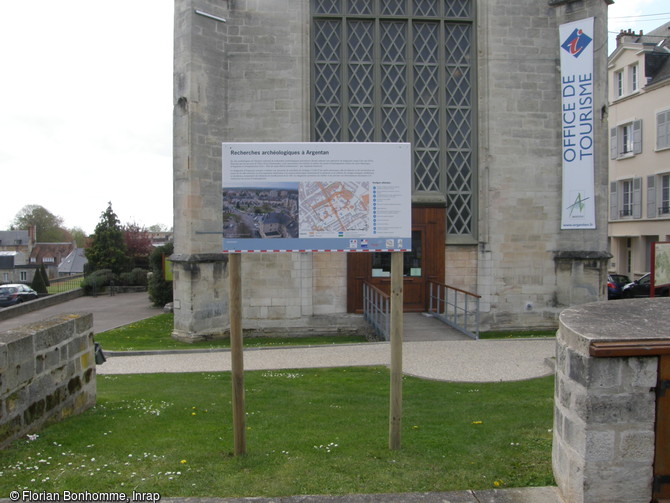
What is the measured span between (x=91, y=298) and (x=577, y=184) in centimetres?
2770

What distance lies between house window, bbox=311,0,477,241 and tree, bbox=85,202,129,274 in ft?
93.5

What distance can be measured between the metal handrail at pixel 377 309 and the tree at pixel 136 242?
29887mm

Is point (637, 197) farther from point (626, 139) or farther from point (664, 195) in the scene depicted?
point (626, 139)

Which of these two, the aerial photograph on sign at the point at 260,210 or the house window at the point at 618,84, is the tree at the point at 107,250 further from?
the aerial photograph on sign at the point at 260,210

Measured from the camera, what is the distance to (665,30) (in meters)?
34.1

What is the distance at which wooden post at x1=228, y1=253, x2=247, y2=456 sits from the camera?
182 inches

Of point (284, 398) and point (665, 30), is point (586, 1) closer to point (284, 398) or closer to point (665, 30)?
point (284, 398)

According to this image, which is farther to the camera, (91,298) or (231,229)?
(91,298)

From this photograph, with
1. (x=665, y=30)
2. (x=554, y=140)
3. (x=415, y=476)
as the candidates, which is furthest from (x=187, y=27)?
(x=665, y=30)

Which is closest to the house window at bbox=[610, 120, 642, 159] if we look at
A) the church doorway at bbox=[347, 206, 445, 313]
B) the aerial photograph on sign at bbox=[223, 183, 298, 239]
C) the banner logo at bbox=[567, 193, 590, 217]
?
the banner logo at bbox=[567, 193, 590, 217]

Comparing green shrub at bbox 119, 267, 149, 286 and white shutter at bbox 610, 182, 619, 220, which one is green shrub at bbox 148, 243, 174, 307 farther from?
white shutter at bbox 610, 182, 619, 220

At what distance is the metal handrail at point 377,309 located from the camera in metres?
12.2

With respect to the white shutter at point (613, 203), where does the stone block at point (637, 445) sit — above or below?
below

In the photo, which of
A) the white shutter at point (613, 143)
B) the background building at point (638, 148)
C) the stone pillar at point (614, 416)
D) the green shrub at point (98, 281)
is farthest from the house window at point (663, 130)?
the green shrub at point (98, 281)
